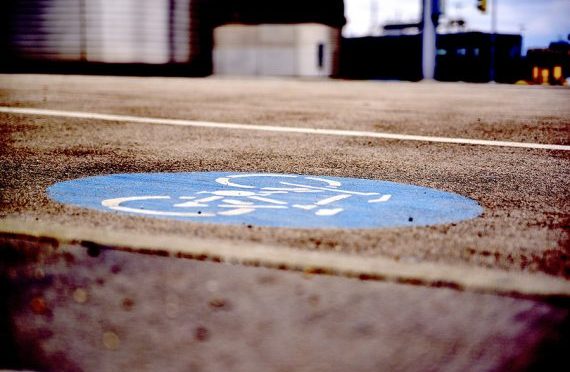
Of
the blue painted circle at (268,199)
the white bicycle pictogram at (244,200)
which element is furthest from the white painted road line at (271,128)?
the white bicycle pictogram at (244,200)

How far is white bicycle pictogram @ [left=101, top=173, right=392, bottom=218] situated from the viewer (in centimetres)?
366

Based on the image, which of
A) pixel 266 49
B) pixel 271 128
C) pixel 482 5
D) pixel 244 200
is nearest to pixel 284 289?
pixel 244 200

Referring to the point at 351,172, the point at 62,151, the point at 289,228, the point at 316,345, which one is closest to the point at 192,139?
the point at 62,151

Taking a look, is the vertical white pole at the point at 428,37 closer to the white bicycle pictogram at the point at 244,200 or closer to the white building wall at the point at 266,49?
the white building wall at the point at 266,49

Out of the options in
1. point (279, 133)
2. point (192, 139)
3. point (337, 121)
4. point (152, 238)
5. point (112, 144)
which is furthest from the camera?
point (337, 121)

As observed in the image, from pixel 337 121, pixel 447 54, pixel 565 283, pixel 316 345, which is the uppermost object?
pixel 447 54

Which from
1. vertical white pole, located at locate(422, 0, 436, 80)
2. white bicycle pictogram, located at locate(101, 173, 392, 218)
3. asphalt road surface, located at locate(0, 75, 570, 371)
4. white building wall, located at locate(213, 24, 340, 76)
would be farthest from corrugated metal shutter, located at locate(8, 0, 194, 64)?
white bicycle pictogram, located at locate(101, 173, 392, 218)

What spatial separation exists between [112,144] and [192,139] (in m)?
1.04

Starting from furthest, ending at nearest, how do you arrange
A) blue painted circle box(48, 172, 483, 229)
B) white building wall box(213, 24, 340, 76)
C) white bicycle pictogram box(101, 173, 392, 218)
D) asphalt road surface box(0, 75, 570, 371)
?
white building wall box(213, 24, 340, 76)
white bicycle pictogram box(101, 173, 392, 218)
blue painted circle box(48, 172, 483, 229)
asphalt road surface box(0, 75, 570, 371)

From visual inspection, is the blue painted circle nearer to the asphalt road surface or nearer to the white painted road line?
the asphalt road surface

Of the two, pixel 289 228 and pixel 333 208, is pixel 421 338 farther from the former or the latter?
pixel 333 208

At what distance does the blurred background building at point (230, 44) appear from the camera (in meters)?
33.3

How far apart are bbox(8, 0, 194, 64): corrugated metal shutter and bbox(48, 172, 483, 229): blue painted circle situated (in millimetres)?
30693

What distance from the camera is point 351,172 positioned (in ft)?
17.5
